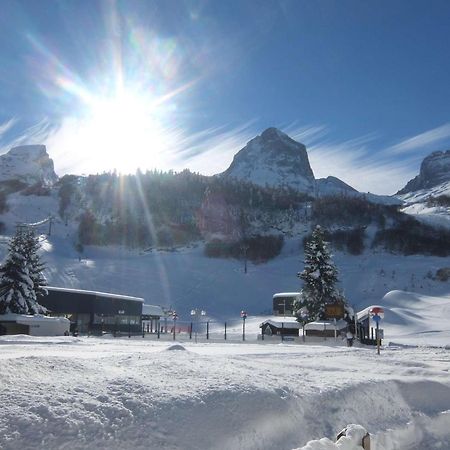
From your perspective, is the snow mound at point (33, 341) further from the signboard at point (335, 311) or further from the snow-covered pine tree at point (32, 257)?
the signboard at point (335, 311)

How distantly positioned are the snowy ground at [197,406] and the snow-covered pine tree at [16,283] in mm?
29646

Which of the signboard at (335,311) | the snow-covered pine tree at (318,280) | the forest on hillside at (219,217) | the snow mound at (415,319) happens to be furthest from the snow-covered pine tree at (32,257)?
the forest on hillside at (219,217)

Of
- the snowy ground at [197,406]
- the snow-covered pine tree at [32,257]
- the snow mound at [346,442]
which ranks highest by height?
the snow-covered pine tree at [32,257]

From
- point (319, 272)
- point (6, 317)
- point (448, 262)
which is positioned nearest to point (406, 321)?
point (319, 272)

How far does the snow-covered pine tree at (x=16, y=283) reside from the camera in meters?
35.4

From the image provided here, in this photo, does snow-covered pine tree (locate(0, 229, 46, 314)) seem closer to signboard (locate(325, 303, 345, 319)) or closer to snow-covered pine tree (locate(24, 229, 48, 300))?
snow-covered pine tree (locate(24, 229, 48, 300))

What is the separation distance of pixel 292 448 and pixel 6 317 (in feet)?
103

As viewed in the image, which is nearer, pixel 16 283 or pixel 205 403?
pixel 205 403

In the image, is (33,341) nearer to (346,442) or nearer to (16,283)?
(346,442)

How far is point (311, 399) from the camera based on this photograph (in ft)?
24.3

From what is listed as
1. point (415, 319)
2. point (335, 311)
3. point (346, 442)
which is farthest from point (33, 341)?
point (415, 319)

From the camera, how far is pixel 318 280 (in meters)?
43.0

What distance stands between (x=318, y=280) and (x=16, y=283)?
78.1 ft

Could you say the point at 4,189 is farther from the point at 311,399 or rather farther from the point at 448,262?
the point at 311,399
